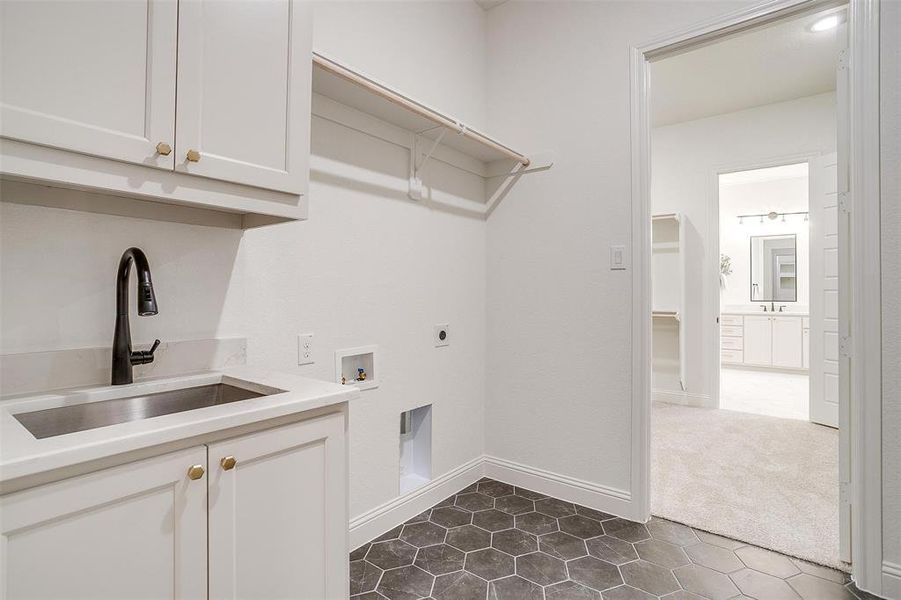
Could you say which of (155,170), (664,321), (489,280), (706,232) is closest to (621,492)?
(489,280)

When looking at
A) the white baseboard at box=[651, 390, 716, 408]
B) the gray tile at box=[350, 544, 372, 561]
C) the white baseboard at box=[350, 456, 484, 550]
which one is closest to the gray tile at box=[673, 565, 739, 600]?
the white baseboard at box=[350, 456, 484, 550]

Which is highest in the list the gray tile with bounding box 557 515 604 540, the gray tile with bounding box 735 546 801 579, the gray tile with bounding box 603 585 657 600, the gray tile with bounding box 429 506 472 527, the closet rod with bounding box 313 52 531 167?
the closet rod with bounding box 313 52 531 167

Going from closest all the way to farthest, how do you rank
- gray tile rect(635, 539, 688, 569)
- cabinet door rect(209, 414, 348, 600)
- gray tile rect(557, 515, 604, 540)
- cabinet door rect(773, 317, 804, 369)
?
1. cabinet door rect(209, 414, 348, 600)
2. gray tile rect(635, 539, 688, 569)
3. gray tile rect(557, 515, 604, 540)
4. cabinet door rect(773, 317, 804, 369)

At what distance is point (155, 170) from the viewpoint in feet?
3.62

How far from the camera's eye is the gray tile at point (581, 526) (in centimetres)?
214

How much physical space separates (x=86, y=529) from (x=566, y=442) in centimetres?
217

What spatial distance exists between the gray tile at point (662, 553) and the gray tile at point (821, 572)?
0.45 metres

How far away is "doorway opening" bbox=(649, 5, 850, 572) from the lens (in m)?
2.43

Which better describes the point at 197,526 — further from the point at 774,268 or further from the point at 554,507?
the point at 774,268

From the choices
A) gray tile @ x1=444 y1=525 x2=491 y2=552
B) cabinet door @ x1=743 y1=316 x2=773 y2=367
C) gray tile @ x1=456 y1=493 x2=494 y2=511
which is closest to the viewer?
gray tile @ x1=444 y1=525 x2=491 y2=552

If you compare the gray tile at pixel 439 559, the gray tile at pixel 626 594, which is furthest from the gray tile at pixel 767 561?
the gray tile at pixel 439 559

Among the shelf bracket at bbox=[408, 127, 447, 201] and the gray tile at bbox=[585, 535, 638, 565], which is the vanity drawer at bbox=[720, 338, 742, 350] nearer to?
the gray tile at bbox=[585, 535, 638, 565]

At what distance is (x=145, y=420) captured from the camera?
3.02ft

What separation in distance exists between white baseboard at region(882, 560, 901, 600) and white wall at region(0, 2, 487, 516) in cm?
Result: 183
